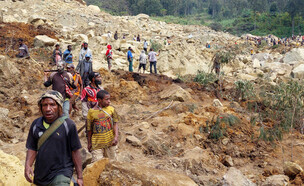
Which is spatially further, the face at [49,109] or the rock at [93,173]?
the rock at [93,173]

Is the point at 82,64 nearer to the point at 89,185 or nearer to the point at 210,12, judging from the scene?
the point at 89,185

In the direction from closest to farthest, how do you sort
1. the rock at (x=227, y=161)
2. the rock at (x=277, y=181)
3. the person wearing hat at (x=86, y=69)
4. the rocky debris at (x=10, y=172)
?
the rocky debris at (x=10, y=172) < the rock at (x=277, y=181) < the rock at (x=227, y=161) < the person wearing hat at (x=86, y=69)

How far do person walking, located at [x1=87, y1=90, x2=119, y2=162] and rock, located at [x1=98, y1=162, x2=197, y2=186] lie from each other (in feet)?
1.15

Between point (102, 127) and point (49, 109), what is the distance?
3.47ft

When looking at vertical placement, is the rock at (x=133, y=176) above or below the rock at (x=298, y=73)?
below

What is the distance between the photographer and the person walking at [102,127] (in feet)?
9.87

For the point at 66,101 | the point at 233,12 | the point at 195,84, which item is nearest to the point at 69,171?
the point at 66,101

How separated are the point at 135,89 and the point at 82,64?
300cm

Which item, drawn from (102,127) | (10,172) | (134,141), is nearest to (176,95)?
(134,141)

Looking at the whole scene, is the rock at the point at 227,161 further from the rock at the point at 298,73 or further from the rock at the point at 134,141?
the rock at the point at 298,73

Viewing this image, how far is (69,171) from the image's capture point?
2.06 metres

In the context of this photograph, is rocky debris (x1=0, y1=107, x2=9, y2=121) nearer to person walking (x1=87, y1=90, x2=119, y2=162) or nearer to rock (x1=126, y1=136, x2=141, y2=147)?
rock (x1=126, y1=136, x2=141, y2=147)

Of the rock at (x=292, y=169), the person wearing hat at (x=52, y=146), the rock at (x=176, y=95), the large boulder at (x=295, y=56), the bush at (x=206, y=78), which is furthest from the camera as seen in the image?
the large boulder at (x=295, y=56)

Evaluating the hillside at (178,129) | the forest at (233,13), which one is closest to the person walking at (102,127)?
the hillside at (178,129)
